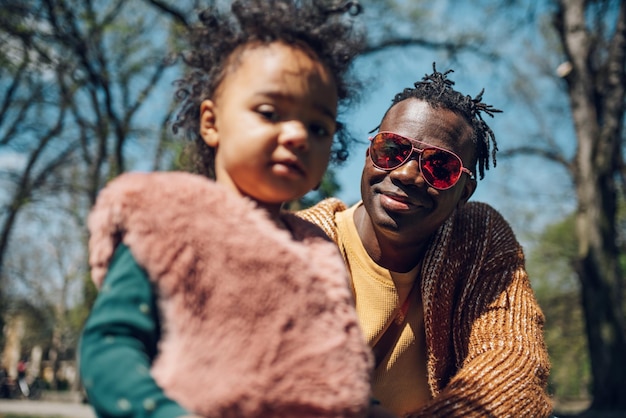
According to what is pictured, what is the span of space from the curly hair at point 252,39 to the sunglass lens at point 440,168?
50 centimetres

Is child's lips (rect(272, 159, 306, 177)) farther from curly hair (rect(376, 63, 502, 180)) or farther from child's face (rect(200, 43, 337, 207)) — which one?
curly hair (rect(376, 63, 502, 180))

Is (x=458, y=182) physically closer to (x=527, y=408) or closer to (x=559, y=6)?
(x=527, y=408)

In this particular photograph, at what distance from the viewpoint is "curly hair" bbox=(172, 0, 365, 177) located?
160cm

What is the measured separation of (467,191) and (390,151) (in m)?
0.35

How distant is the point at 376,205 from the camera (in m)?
2.28

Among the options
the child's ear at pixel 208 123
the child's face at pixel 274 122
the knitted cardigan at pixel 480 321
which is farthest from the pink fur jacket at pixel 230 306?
the knitted cardigan at pixel 480 321

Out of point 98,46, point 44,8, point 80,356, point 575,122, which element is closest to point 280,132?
point 80,356

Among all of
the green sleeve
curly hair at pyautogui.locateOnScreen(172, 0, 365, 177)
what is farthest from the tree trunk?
the green sleeve

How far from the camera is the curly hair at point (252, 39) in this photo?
160 centimetres

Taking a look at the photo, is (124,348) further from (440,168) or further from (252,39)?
(440,168)

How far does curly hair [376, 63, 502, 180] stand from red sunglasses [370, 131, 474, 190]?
0.16m

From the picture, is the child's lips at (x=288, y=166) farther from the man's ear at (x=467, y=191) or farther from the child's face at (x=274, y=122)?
the man's ear at (x=467, y=191)

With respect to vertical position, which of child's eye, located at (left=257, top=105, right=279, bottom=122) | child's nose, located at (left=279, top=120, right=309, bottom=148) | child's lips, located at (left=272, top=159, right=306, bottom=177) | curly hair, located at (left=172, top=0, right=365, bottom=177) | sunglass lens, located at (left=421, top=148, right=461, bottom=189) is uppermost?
curly hair, located at (left=172, top=0, right=365, bottom=177)

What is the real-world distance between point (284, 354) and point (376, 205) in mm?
1036
